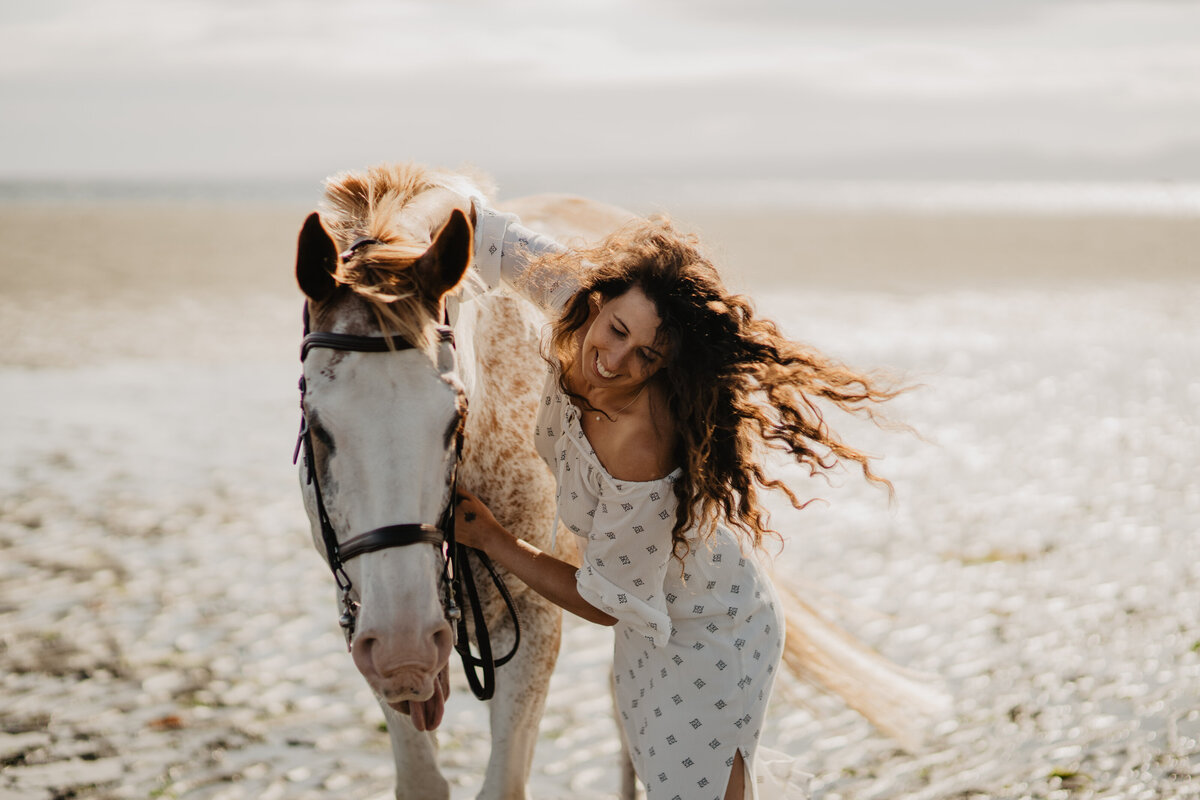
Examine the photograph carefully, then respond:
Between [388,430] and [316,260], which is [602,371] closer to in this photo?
[388,430]

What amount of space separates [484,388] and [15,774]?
2.38 m

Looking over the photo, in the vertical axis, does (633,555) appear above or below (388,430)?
below

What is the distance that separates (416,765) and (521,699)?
1.19ft

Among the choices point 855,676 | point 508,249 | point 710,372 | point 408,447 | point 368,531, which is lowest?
point 855,676

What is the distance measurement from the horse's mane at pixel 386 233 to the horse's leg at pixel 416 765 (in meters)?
1.30

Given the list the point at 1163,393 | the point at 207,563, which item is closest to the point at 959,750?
the point at 207,563

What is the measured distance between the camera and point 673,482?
2.30m

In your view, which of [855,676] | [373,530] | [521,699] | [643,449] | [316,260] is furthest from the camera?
[855,676]

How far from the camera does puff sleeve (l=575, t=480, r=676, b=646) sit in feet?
7.48

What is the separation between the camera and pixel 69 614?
5.00 m

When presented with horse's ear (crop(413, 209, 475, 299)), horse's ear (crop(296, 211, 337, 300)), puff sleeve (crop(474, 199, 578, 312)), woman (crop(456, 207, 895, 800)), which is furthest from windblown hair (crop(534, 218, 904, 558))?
horse's ear (crop(296, 211, 337, 300))

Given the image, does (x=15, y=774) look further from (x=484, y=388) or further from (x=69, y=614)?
(x=484, y=388)

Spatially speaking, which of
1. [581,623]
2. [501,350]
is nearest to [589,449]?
[501,350]

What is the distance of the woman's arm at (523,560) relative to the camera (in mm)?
2455
